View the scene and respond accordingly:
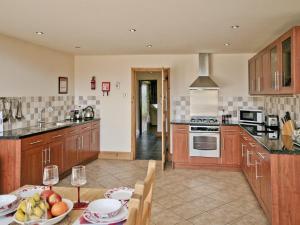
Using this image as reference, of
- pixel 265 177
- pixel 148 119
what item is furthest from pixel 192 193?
pixel 148 119

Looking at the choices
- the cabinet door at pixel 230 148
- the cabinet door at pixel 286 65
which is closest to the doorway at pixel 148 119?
the cabinet door at pixel 230 148

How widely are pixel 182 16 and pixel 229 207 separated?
246 cm

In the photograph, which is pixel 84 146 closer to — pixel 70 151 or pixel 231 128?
pixel 70 151

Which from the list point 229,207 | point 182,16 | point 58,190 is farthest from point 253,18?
point 58,190

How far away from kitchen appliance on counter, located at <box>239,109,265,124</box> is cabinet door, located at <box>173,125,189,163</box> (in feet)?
3.85

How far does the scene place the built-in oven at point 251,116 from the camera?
4.85 metres

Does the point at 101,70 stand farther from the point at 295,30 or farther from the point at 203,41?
the point at 295,30

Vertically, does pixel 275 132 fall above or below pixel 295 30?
below

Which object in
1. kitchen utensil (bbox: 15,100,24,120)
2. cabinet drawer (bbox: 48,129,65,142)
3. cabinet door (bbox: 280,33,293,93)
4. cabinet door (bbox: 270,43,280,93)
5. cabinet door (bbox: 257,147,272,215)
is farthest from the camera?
kitchen utensil (bbox: 15,100,24,120)

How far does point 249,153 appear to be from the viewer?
12.7 ft

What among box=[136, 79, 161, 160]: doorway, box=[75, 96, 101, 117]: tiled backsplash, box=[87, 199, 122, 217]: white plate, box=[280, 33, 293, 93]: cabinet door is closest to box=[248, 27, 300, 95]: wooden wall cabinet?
box=[280, 33, 293, 93]: cabinet door

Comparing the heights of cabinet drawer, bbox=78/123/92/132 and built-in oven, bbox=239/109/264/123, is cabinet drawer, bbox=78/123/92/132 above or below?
below

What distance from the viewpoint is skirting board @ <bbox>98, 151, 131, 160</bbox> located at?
596cm

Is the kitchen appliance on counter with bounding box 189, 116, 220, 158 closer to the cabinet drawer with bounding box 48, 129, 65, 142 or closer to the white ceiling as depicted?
the white ceiling
